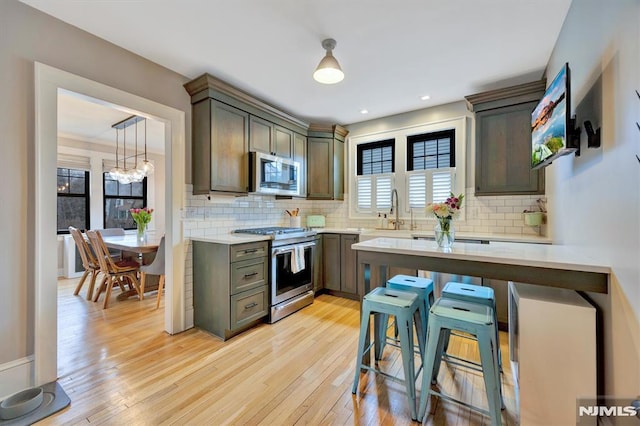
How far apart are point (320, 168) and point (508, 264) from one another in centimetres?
307

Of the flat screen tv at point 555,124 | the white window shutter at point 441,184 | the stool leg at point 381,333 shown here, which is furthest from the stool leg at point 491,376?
the white window shutter at point 441,184

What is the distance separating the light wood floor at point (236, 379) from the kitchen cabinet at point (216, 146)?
5.12ft

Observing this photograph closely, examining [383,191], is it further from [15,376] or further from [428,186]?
[15,376]

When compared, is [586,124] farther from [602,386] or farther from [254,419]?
[254,419]

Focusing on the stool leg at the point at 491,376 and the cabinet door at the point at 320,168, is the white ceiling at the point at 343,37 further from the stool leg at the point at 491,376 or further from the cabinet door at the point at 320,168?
the stool leg at the point at 491,376

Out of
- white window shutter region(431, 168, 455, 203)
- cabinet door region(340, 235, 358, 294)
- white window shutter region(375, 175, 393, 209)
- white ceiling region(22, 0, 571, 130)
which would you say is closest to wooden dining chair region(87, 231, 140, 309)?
white ceiling region(22, 0, 571, 130)

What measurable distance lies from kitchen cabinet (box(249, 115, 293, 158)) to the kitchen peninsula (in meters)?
2.03

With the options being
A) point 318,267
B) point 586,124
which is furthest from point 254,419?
point 586,124

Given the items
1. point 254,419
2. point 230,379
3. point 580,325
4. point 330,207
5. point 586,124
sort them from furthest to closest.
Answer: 1. point 330,207
2. point 230,379
3. point 254,419
4. point 586,124
5. point 580,325

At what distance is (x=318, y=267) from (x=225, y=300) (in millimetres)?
1508

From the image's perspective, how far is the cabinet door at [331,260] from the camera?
3751 millimetres

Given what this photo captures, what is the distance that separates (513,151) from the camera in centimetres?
292

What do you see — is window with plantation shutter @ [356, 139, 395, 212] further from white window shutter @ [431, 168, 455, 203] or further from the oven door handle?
the oven door handle

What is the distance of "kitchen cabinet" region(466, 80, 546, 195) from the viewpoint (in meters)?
2.81
